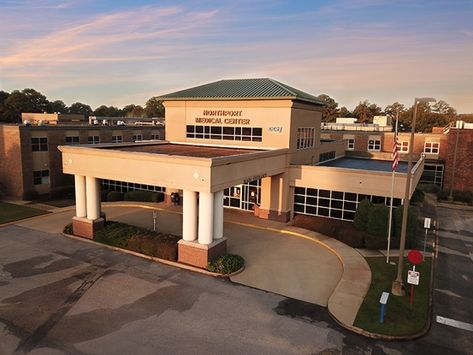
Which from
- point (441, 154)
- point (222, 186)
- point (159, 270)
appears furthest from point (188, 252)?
point (441, 154)

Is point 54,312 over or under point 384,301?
under

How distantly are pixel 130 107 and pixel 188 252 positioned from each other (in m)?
153

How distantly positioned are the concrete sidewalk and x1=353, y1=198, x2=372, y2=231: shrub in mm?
1951

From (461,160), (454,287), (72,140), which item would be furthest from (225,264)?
(461,160)

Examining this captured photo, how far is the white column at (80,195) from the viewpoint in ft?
79.9

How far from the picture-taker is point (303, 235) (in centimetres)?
2573

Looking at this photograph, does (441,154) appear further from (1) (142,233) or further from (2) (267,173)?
(1) (142,233)

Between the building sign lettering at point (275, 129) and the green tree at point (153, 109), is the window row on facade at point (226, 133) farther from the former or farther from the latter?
the green tree at point (153, 109)

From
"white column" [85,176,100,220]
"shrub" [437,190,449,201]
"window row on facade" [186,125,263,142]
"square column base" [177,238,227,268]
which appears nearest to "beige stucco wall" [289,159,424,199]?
"window row on facade" [186,125,263,142]

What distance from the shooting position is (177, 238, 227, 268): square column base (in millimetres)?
19625

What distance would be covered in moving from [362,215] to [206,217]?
36.5 feet

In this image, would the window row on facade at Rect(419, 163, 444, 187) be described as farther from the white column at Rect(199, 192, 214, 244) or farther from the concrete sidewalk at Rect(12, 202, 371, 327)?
the white column at Rect(199, 192, 214, 244)

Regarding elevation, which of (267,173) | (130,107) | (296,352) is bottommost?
(296,352)

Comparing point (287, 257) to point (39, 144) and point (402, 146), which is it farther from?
point (402, 146)
